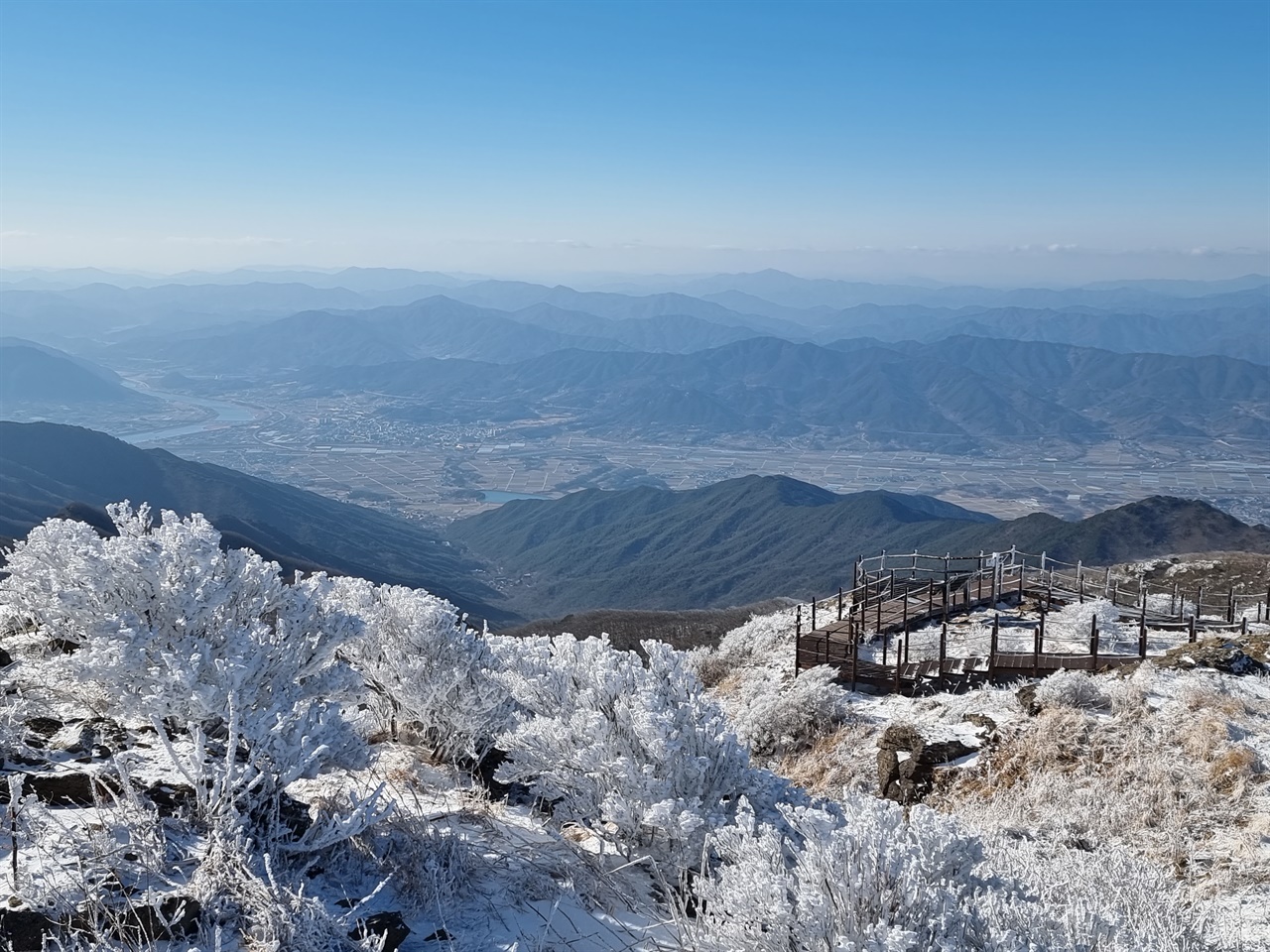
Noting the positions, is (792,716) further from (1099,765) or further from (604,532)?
(604,532)

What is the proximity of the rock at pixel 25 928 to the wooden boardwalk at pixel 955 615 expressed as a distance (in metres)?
11.4

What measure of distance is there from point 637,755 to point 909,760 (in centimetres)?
511

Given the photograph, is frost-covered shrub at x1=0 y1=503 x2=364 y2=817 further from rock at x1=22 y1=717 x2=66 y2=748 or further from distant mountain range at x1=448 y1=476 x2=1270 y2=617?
distant mountain range at x1=448 y1=476 x2=1270 y2=617

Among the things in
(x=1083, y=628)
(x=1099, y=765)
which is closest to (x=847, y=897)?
(x=1099, y=765)

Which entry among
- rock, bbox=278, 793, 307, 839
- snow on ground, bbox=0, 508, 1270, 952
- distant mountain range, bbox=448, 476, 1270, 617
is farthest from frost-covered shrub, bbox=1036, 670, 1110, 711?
distant mountain range, bbox=448, 476, 1270, 617

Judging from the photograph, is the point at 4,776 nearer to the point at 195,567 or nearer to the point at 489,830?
the point at 195,567

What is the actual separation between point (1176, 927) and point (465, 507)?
152315mm

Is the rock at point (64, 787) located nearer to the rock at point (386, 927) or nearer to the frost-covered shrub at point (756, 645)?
the rock at point (386, 927)

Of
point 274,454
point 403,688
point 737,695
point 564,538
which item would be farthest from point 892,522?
point 274,454

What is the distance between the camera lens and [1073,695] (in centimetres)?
1047

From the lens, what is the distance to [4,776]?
4703 mm

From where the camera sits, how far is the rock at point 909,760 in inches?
357

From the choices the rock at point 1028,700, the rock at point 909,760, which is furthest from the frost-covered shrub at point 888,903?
the rock at point 1028,700

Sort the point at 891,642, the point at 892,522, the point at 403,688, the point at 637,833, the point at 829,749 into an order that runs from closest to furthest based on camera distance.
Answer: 1. the point at 637,833
2. the point at 403,688
3. the point at 829,749
4. the point at 891,642
5. the point at 892,522
